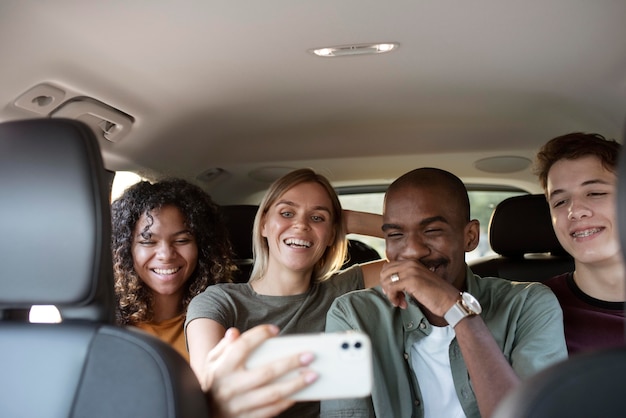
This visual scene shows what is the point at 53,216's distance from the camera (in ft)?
5.15

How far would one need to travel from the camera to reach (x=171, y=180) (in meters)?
3.29

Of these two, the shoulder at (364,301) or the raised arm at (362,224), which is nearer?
the shoulder at (364,301)

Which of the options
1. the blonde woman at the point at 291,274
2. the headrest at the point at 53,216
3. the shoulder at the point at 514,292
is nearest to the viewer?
the headrest at the point at 53,216

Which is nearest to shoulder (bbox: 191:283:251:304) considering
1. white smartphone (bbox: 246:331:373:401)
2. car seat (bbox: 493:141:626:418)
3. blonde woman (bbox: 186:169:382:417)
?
blonde woman (bbox: 186:169:382:417)

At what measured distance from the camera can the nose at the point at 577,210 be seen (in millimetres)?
2635

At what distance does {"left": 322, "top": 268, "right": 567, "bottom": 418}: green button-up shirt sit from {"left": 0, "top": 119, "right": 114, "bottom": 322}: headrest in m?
1.01

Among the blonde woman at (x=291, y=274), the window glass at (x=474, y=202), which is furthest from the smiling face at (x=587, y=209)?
the window glass at (x=474, y=202)

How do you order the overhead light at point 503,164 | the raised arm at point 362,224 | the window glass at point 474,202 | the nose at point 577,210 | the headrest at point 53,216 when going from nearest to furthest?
the headrest at point 53,216 < the nose at point 577,210 < the raised arm at point 362,224 < the overhead light at point 503,164 < the window glass at point 474,202

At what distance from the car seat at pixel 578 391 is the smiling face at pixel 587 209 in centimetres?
145

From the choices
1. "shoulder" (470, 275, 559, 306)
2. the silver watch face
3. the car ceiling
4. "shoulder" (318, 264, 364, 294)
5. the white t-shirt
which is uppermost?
the car ceiling

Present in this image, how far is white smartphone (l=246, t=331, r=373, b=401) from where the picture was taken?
1438mm

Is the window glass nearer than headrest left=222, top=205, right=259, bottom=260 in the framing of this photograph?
No

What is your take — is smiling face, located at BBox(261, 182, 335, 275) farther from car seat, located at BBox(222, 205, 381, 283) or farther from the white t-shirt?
the white t-shirt

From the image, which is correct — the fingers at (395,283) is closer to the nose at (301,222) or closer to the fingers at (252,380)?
the nose at (301,222)
